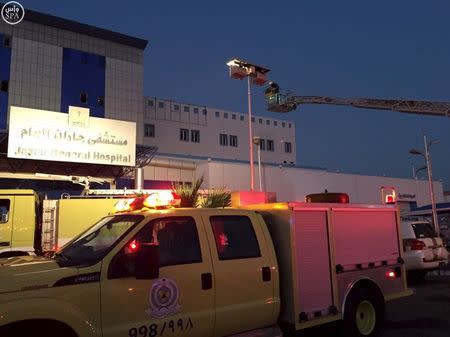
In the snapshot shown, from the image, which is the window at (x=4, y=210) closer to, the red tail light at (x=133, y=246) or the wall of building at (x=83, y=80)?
the red tail light at (x=133, y=246)

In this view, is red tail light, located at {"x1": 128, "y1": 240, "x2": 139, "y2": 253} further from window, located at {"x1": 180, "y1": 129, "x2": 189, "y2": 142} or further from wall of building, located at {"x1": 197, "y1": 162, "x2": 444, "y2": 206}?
window, located at {"x1": 180, "y1": 129, "x2": 189, "y2": 142}

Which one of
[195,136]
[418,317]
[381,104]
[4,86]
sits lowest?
[418,317]

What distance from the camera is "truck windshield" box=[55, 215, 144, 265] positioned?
4.74 meters

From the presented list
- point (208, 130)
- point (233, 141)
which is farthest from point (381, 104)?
point (233, 141)

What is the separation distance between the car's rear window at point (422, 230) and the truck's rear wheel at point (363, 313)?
25.0 feet

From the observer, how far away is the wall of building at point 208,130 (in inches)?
2044

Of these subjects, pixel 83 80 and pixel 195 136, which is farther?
pixel 195 136

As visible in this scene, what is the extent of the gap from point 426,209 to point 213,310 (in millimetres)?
37724

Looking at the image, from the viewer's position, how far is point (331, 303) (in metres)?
6.41

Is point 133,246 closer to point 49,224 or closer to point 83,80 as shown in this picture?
point 49,224

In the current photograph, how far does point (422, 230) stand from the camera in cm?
1409

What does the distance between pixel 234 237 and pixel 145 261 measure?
4.97ft

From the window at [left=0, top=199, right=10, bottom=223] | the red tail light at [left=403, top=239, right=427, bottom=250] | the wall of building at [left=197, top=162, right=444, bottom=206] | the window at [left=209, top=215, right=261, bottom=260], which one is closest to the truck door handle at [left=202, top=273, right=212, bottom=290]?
the window at [left=209, top=215, right=261, bottom=260]

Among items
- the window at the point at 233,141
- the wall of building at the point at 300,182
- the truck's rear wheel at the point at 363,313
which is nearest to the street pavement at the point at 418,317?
the truck's rear wheel at the point at 363,313
